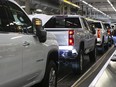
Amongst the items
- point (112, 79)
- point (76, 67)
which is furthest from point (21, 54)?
point (76, 67)

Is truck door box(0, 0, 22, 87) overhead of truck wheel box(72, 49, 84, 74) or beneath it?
overhead

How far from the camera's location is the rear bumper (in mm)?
10505

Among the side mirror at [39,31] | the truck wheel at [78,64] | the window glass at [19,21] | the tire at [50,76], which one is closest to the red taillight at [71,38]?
the truck wheel at [78,64]

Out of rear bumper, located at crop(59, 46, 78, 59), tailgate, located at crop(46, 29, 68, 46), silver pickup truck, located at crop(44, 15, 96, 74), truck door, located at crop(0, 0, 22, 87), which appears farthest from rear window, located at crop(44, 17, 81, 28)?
truck door, located at crop(0, 0, 22, 87)

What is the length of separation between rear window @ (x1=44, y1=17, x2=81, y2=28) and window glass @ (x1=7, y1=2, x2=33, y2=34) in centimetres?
580

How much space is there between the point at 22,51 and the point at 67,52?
16.9 ft

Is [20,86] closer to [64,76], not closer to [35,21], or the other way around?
[35,21]

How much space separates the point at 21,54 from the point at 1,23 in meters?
0.66

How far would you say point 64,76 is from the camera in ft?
37.2

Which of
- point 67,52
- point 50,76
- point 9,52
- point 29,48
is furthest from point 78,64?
point 9,52

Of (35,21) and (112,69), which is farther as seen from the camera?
(35,21)

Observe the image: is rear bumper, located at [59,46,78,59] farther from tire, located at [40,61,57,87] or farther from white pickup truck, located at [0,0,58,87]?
white pickup truck, located at [0,0,58,87]

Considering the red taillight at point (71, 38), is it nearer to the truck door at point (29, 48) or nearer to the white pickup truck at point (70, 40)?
the white pickup truck at point (70, 40)

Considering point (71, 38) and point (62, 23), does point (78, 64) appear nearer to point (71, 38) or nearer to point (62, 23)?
point (71, 38)
